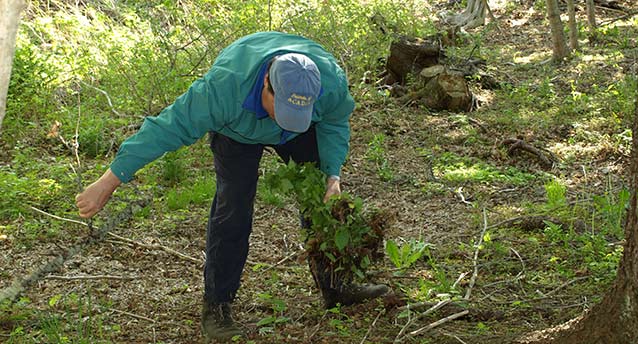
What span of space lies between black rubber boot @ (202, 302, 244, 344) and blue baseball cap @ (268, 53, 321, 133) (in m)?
1.11

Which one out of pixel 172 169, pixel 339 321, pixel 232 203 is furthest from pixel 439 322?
pixel 172 169

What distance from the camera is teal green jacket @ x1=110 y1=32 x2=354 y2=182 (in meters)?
2.93

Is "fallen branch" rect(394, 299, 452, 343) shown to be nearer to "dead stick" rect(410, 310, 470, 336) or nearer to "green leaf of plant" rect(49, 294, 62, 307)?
"dead stick" rect(410, 310, 470, 336)

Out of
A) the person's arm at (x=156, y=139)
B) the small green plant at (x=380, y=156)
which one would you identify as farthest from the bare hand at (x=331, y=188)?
the small green plant at (x=380, y=156)

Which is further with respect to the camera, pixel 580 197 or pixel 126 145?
pixel 580 197

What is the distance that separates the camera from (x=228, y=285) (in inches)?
140

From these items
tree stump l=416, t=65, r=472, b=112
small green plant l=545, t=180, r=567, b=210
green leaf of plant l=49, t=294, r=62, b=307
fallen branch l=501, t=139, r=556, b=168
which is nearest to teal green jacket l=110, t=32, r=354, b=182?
green leaf of plant l=49, t=294, r=62, b=307

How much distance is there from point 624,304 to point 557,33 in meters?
9.37

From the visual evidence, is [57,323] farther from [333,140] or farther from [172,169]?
[172,169]

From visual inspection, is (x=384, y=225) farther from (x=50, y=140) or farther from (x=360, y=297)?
(x=50, y=140)

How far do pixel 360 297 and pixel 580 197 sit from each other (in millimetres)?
2591

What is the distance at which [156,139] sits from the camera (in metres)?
2.94

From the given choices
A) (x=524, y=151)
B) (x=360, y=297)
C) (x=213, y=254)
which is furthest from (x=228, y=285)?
(x=524, y=151)

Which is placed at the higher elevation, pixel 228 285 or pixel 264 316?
pixel 228 285
